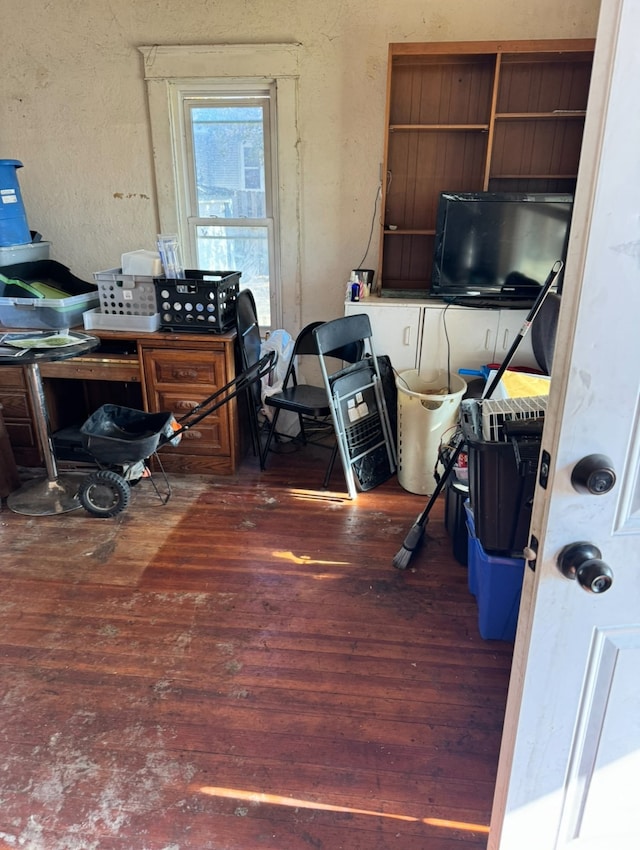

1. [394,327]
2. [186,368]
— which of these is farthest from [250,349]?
[394,327]

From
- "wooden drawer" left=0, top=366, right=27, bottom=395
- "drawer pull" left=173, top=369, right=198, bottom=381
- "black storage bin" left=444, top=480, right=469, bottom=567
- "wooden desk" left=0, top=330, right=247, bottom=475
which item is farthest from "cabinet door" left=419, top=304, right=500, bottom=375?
"wooden drawer" left=0, top=366, right=27, bottom=395

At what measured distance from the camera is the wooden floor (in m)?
1.41

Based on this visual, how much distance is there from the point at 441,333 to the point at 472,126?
1.14m

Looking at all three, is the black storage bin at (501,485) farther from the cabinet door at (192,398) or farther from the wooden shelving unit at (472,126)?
the wooden shelving unit at (472,126)

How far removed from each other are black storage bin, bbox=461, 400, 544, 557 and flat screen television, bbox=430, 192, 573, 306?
1.84 m

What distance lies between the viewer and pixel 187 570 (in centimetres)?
237

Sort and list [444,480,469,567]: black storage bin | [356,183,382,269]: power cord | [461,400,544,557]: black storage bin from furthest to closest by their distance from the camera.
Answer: [356,183,382,269]: power cord
[444,480,469,567]: black storage bin
[461,400,544,557]: black storage bin

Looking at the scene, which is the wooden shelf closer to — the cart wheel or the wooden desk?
the wooden desk

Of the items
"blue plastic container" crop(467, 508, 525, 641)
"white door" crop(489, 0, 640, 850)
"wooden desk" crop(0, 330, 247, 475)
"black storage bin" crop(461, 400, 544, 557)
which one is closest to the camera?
"white door" crop(489, 0, 640, 850)

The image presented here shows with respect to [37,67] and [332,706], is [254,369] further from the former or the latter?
[37,67]

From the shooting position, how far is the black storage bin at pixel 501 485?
51.8 inches

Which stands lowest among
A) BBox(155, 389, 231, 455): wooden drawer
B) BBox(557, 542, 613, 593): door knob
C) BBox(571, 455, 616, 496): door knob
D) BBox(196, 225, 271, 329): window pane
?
BBox(155, 389, 231, 455): wooden drawer

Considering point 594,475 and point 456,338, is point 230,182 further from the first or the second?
point 594,475

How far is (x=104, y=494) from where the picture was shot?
2727 mm
